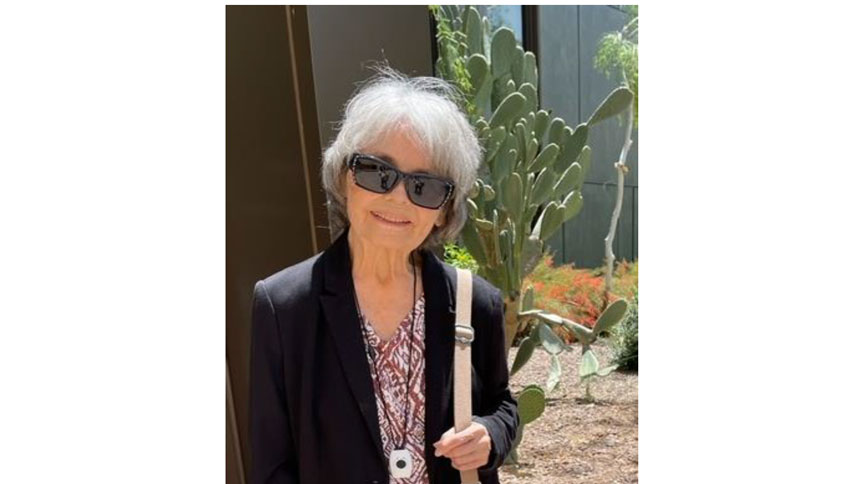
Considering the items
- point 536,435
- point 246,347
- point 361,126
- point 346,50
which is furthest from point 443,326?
point 536,435

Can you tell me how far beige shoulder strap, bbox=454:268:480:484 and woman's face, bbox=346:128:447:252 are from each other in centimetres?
21

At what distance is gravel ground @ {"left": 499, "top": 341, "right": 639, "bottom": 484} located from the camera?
420 cm

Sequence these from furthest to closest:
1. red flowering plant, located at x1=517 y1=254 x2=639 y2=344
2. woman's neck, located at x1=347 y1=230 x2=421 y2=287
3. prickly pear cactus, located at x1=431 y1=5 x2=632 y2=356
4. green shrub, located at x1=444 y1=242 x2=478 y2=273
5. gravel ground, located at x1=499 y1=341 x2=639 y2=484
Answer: red flowering plant, located at x1=517 y1=254 x2=639 y2=344 → green shrub, located at x1=444 y1=242 x2=478 y2=273 → gravel ground, located at x1=499 y1=341 x2=639 y2=484 → prickly pear cactus, located at x1=431 y1=5 x2=632 y2=356 → woman's neck, located at x1=347 y1=230 x2=421 y2=287

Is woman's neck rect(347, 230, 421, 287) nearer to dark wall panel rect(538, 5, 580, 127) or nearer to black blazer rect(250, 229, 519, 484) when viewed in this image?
black blazer rect(250, 229, 519, 484)

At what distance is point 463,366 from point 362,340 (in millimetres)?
263

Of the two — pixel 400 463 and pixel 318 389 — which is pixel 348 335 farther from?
pixel 400 463

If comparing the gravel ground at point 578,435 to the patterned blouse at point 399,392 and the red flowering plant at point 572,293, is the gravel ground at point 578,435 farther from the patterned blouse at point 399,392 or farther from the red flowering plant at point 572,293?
the patterned blouse at point 399,392

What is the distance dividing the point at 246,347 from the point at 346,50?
1245 mm

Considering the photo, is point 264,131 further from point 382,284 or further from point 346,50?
point 382,284

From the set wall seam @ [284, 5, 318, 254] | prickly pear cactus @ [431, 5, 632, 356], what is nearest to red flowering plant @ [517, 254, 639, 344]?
prickly pear cactus @ [431, 5, 632, 356]

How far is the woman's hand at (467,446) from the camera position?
1657 millimetres

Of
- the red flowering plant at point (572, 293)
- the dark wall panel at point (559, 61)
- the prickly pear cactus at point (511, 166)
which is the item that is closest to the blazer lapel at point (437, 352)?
the prickly pear cactus at point (511, 166)

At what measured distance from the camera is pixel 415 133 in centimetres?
167

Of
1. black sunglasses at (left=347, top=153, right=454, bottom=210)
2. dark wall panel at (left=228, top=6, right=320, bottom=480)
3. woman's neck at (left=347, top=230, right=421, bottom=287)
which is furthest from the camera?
dark wall panel at (left=228, top=6, right=320, bottom=480)
